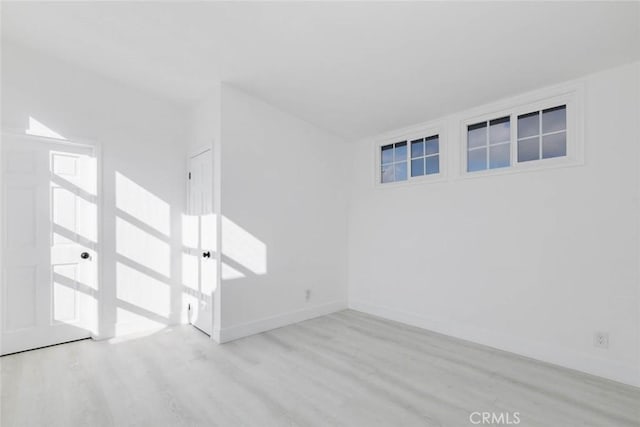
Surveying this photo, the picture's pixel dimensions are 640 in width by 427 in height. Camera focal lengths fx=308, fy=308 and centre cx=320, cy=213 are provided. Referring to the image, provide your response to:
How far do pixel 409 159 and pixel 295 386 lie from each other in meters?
2.98

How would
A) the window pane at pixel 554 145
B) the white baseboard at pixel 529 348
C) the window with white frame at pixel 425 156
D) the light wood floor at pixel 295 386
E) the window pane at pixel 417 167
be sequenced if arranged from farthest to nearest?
the window pane at pixel 417 167 → the window with white frame at pixel 425 156 → the window pane at pixel 554 145 → the white baseboard at pixel 529 348 → the light wood floor at pixel 295 386

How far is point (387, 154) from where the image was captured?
14.4ft

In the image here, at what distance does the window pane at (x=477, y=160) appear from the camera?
3404mm

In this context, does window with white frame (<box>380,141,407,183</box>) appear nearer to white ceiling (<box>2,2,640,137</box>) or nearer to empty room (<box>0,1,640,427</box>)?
empty room (<box>0,1,640,427</box>)

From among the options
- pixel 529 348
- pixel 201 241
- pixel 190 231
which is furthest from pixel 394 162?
pixel 190 231

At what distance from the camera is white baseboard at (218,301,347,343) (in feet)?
10.9

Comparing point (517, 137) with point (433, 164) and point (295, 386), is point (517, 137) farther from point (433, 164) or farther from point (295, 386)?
point (295, 386)

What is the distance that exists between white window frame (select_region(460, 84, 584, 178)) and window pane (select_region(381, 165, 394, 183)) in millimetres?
1010

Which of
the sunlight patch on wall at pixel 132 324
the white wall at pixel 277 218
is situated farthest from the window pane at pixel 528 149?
the sunlight patch on wall at pixel 132 324

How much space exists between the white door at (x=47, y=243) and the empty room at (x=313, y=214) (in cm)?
2

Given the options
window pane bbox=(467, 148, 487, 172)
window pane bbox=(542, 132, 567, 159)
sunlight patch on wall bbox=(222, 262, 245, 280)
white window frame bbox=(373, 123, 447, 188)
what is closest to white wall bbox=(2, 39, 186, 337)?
sunlight patch on wall bbox=(222, 262, 245, 280)

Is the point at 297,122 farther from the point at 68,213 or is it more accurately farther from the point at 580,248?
the point at 580,248

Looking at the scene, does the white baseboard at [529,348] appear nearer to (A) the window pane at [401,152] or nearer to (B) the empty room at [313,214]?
(B) the empty room at [313,214]

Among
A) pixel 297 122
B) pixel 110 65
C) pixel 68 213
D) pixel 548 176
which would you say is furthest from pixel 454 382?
pixel 110 65
